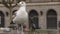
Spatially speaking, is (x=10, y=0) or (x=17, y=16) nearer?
(x=17, y=16)

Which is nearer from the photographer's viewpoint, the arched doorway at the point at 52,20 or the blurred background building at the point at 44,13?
the arched doorway at the point at 52,20

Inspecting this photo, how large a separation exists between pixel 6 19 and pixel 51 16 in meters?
5.13

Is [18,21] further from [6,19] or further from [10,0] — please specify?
[6,19]

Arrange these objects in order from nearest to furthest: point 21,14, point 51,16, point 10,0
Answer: point 21,14 < point 10,0 < point 51,16

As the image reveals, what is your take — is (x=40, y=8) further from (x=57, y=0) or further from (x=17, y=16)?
(x=17, y=16)

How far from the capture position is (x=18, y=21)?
9266 mm

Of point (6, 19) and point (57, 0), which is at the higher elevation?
point (57, 0)

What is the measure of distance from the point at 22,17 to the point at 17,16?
0.19 m

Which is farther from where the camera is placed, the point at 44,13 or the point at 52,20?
the point at 44,13

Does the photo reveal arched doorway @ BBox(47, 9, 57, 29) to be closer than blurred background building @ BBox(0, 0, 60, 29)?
Yes

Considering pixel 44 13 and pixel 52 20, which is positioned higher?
pixel 44 13

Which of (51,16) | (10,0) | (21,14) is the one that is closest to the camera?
(21,14)

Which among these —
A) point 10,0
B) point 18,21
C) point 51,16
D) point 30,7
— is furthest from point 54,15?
point 18,21

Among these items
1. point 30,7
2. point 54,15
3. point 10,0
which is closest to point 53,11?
point 54,15
